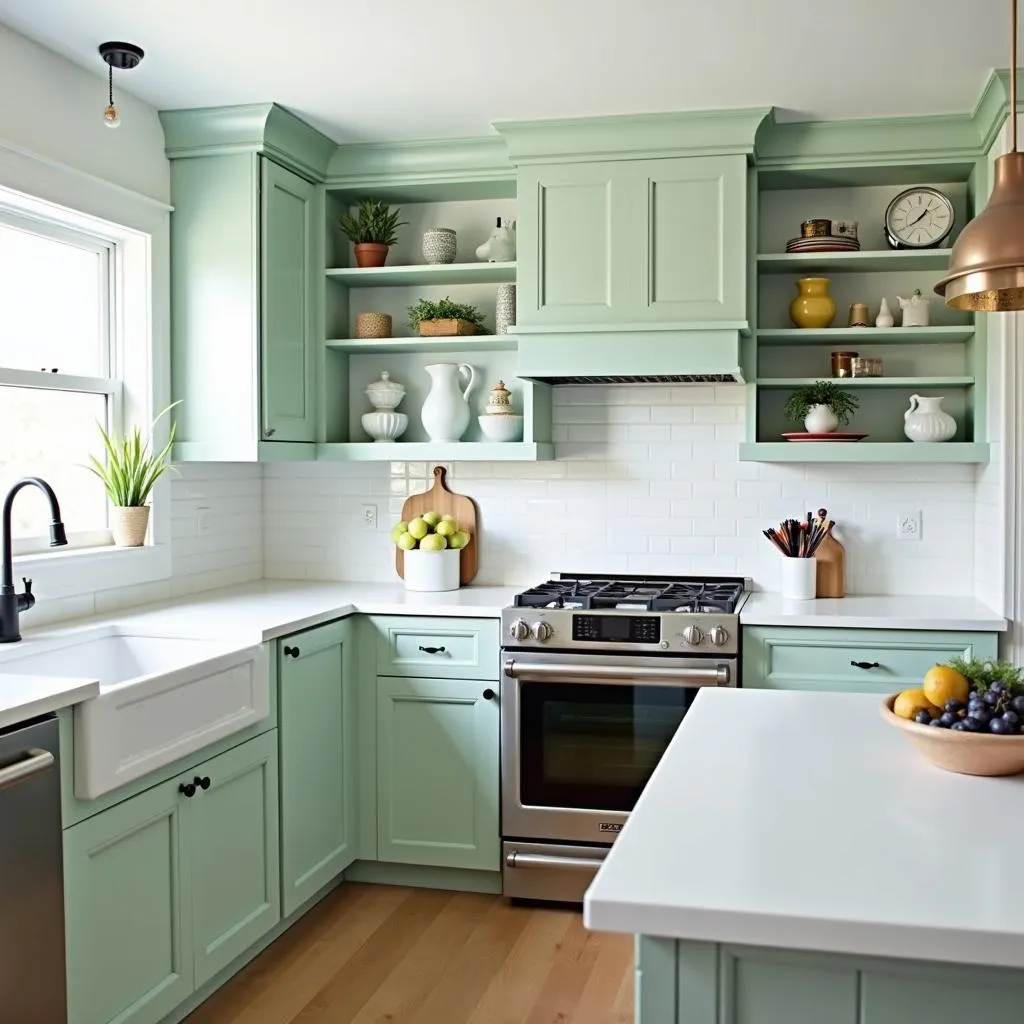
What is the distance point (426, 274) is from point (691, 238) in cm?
100

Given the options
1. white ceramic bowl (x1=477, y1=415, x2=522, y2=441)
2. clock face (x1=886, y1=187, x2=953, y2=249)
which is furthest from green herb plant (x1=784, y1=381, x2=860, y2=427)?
white ceramic bowl (x1=477, y1=415, x2=522, y2=441)

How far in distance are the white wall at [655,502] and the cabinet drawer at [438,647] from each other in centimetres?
64

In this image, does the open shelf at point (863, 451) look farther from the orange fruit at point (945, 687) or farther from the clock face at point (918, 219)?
the orange fruit at point (945, 687)

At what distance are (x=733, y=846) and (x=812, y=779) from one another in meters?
0.37

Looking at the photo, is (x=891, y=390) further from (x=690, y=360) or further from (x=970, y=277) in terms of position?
(x=970, y=277)

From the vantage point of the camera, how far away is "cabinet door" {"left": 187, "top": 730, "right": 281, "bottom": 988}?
285 cm

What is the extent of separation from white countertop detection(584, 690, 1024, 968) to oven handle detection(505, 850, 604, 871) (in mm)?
1693

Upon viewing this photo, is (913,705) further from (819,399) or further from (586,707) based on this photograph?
(819,399)

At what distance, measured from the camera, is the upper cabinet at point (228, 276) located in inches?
149

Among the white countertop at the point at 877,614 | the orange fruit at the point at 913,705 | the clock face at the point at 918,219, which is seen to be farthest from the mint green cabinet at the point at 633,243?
the orange fruit at the point at 913,705

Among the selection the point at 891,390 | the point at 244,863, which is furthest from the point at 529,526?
the point at 244,863

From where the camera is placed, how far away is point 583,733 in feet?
12.0

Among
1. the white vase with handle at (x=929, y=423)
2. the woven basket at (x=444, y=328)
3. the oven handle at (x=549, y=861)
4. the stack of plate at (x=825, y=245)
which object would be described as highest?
the stack of plate at (x=825, y=245)

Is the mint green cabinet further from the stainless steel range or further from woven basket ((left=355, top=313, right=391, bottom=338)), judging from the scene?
the stainless steel range
